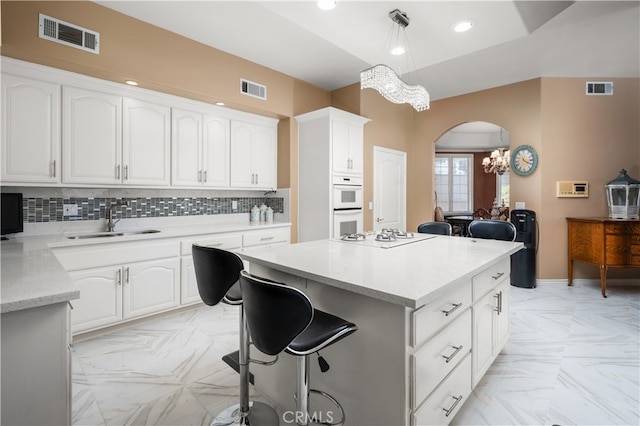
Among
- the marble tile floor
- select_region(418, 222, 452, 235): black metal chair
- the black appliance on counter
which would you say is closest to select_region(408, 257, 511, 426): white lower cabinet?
the marble tile floor

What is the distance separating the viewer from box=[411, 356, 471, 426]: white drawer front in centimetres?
139

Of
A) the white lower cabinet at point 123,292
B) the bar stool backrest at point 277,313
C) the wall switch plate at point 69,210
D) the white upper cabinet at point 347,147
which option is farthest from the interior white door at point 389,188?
the bar stool backrest at point 277,313

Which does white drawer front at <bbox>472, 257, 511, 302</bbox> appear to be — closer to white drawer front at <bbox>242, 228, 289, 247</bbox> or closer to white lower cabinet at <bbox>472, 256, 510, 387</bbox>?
white lower cabinet at <bbox>472, 256, 510, 387</bbox>

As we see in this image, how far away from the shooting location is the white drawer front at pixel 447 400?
139cm

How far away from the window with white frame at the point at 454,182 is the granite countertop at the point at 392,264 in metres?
7.02

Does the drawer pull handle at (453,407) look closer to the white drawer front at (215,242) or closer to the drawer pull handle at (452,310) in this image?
the drawer pull handle at (452,310)

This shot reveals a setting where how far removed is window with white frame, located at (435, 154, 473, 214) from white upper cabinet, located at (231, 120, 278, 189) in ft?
20.1

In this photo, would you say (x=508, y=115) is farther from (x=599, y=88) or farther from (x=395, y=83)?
(x=395, y=83)

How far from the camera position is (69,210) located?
310cm

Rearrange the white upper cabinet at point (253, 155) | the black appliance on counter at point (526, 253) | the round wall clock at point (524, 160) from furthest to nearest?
the round wall clock at point (524, 160) < the black appliance on counter at point (526, 253) < the white upper cabinet at point (253, 155)

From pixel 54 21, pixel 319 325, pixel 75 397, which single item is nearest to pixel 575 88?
pixel 319 325

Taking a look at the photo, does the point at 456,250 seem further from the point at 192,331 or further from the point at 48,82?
the point at 48,82

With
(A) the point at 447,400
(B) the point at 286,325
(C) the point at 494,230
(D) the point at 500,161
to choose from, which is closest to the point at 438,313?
(A) the point at 447,400

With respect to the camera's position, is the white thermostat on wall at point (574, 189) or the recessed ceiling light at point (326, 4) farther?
the white thermostat on wall at point (574, 189)
